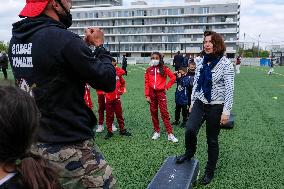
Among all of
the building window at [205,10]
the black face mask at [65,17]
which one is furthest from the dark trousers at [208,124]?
the building window at [205,10]

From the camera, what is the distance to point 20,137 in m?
1.61

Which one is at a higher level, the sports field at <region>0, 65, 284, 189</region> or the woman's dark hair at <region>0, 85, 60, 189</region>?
the woman's dark hair at <region>0, 85, 60, 189</region>

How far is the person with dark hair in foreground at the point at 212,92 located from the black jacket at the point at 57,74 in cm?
289

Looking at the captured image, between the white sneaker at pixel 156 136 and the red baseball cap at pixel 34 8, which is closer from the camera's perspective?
the red baseball cap at pixel 34 8

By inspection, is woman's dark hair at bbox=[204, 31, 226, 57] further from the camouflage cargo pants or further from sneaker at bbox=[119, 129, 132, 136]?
sneaker at bbox=[119, 129, 132, 136]

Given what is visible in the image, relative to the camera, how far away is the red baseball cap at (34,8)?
242 cm

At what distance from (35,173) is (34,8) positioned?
1225 millimetres

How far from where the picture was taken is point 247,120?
10.2m

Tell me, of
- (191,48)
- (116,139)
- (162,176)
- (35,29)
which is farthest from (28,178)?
(191,48)

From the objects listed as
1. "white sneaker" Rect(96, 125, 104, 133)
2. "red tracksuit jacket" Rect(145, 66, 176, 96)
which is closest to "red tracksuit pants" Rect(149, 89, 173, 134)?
"red tracksuit jacket" Rect(145, 66, 176, 96)

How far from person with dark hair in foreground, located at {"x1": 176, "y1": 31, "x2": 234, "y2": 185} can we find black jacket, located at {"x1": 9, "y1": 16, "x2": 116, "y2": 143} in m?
2.89

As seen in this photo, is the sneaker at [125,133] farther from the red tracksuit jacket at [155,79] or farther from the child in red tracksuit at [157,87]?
the red tracksuit jacket at [155,79]

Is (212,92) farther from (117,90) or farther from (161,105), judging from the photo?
(117,90)

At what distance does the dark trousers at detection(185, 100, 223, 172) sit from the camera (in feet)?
16.9
